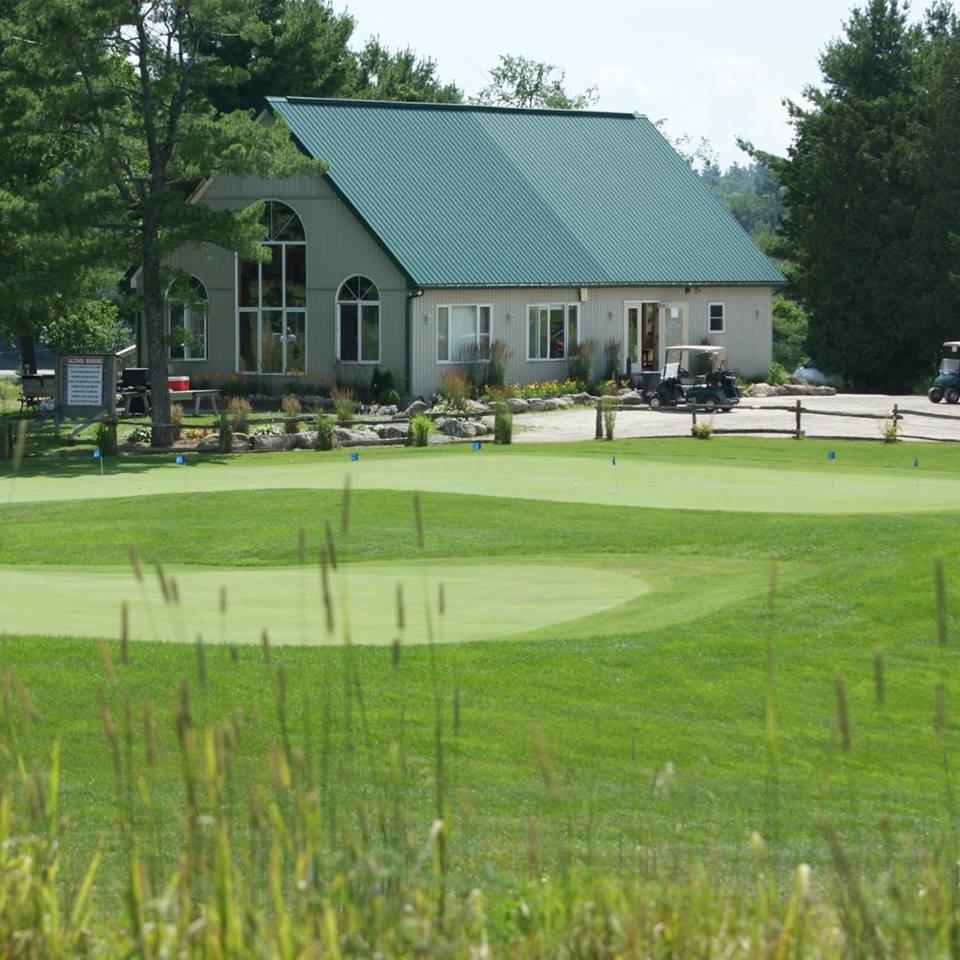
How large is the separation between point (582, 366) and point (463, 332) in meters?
3.54

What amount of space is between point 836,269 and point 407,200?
15.8 meters

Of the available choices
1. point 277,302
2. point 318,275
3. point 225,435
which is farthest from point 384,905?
point 277,302

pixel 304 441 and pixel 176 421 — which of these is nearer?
pixel 304 441

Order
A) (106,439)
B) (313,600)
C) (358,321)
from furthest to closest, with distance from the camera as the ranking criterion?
(358,321)
(106,439)
(313,600)

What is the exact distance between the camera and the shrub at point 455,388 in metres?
43.8

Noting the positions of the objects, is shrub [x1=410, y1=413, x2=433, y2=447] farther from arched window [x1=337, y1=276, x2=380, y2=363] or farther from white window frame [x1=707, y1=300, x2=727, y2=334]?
white window frame [x1=707, y1=300, x2=727, y2=334]

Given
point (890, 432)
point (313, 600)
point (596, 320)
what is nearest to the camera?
point (313, 600)

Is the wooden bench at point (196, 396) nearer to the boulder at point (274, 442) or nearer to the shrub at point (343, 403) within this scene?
the shrub at point (343, 403)

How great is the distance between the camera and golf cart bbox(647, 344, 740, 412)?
4519 centimetres

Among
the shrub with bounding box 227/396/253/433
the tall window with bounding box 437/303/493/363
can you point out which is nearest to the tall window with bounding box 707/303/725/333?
the tall window with bounding box 437/303/493/363

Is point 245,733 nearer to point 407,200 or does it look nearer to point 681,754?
point 681,754

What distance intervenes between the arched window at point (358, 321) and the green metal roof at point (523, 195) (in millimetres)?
1440

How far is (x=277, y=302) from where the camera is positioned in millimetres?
49438

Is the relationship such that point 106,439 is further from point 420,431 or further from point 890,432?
point 890,432
